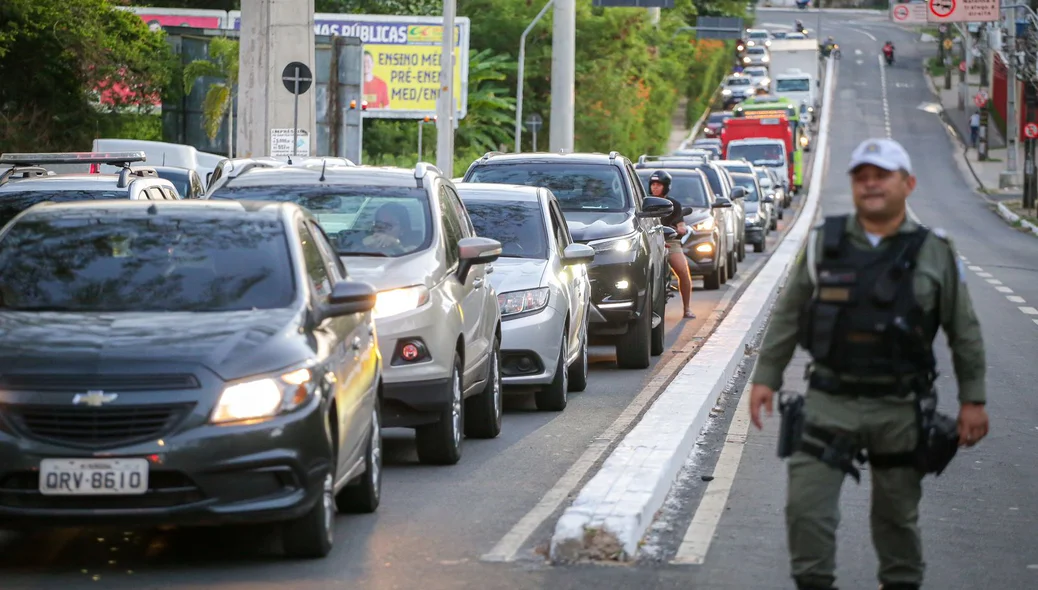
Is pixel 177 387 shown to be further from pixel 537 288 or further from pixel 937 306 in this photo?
Result: pixel 537 288

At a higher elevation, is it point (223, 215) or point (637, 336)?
point (223, 215)

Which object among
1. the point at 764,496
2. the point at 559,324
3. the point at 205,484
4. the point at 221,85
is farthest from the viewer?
the point at 221,85

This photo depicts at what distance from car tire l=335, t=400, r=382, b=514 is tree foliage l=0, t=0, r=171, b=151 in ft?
112

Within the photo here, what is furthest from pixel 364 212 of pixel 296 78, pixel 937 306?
pixel 296 78

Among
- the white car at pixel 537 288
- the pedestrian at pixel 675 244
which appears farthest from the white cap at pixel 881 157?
the pedestrian at pixel 675 244

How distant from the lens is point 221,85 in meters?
55.9

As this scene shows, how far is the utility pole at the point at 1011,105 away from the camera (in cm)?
6488

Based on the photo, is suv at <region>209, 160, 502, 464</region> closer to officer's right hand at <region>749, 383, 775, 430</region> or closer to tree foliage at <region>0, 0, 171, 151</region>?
officer's right hand at <region>749, 383, 775, 430</region>

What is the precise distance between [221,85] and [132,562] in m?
49.3

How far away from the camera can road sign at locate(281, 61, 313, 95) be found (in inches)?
1036

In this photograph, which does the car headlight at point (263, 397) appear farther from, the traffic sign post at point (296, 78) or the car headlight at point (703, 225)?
the car headlight at point (703, 225)

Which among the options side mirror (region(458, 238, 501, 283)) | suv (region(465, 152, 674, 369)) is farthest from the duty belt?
suv (region(465, 152, 674, 369))

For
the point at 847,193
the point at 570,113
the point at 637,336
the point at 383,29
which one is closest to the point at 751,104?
the point at 847,193

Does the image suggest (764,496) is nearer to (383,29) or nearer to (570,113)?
(570,113)
